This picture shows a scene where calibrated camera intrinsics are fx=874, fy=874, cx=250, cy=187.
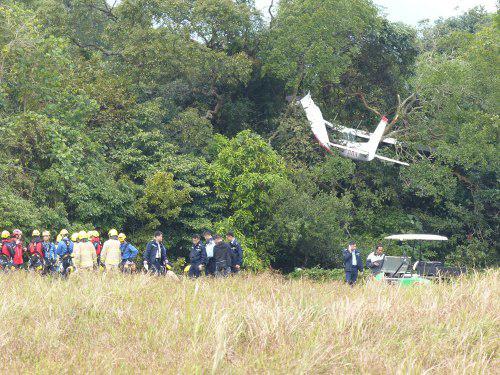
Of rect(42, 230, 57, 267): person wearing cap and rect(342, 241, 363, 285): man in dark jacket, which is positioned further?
rect(42, 230, 57, 267): person wearing cap

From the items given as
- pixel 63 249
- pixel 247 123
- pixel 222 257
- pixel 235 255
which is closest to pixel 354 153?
pixel 247 123

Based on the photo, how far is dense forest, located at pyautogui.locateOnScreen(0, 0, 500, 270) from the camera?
104ft

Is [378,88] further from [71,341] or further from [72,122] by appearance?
[71,341]

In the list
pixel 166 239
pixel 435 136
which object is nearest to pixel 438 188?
pixel 435 136

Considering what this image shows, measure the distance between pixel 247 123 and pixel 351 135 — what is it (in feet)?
16.1

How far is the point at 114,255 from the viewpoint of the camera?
21.1 m

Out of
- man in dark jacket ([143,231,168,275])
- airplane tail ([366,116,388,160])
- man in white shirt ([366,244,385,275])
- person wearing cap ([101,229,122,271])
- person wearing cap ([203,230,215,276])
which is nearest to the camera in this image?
man in dark jacket ([143,231,168,275])

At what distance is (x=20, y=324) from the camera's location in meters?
10.8

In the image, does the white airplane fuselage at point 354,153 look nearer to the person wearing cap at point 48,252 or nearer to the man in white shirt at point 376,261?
the man in white shirt at point 376,261

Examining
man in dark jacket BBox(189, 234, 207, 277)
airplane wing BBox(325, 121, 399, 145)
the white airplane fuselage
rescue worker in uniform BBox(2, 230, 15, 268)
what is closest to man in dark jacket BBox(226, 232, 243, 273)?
man in dark jacket BBox(189, 234, 207, 277)

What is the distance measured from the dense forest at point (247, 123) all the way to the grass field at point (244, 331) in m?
17.1

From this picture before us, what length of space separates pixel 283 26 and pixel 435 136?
27.6ft

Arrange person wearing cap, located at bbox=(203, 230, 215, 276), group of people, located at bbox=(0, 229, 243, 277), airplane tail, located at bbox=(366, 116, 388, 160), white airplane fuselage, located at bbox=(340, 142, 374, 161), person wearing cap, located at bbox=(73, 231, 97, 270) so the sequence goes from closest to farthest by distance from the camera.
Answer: group of people, located at bbox=(0, 229, 243, 277), person wearing cap, located at bbox=(73, 231, 97, 270), person wearing cap, located at bbox=(203, 230, 215, 276), airplane tail, located at bbox=(366, 116, 388, 160), white airplane fuselage, located at bbox=(340, 142, 374, 161)

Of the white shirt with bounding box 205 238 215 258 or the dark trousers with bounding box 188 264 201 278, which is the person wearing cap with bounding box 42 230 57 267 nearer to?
the dark trousers with bounding box 188 264 201 278
